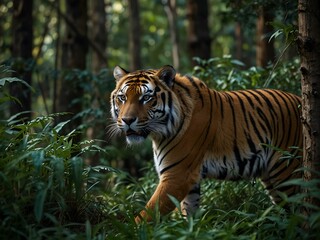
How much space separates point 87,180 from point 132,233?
81 cm

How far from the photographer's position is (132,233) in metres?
3.58

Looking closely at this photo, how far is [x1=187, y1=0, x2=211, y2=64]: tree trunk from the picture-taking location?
31.3 ft

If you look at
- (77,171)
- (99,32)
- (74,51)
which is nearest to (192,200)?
(77,171)

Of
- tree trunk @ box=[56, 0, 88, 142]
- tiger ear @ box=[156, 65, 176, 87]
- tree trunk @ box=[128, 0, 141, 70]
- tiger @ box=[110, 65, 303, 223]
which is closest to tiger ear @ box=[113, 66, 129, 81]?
tiger @ box=[110, 65, 303, 223]

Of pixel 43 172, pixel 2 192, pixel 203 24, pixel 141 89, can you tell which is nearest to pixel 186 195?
pixel 141 89

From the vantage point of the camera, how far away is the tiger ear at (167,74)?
16.1 feet

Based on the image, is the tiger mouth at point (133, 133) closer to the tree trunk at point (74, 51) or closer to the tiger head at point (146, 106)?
the tiger head at point (146, 106)

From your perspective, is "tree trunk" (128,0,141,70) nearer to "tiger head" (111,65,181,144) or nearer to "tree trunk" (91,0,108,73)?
"tree trunk" (91,0,108,73)

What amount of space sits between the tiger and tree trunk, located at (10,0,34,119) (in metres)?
3.27

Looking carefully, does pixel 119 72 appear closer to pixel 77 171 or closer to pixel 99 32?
pixel 77 171

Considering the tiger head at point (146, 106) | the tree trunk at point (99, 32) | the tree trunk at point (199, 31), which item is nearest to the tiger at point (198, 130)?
the tiger head at point (146, 106)

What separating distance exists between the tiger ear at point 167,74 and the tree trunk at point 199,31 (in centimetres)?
469

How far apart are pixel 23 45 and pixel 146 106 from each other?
171 inches

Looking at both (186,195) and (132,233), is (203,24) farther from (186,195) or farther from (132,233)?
(132,233)
